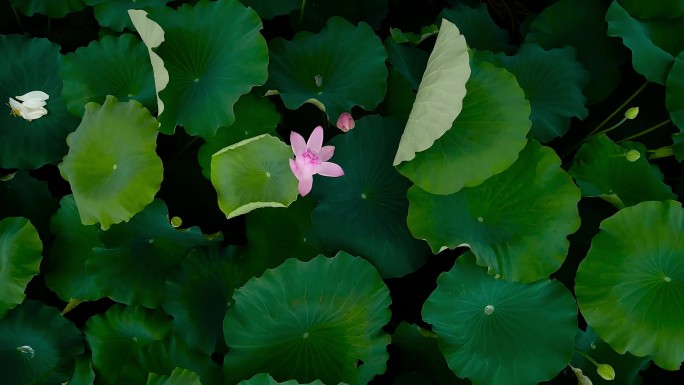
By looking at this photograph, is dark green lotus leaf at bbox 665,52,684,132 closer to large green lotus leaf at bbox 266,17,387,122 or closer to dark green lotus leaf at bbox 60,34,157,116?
large green lotus leaf at bbox 266,17,387,122

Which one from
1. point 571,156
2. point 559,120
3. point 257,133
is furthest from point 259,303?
point 571,156

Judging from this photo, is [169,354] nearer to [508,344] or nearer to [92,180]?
[92,180]

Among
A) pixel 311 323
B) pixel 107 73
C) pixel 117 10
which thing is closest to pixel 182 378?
pixel 311 323

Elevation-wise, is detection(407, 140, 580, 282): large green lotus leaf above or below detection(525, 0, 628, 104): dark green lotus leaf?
below

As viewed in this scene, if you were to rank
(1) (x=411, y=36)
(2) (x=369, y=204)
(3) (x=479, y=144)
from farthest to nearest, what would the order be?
(1) (x=411, y=36) → (2) (x=369, y=204) → (3) (x=479, y=144)

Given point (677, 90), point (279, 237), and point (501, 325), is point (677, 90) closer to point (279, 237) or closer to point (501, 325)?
point (501, 325)

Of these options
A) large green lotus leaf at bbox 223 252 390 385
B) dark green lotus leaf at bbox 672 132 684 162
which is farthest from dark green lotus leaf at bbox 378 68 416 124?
dark green lotus leaf at bbox 672 132 684 162

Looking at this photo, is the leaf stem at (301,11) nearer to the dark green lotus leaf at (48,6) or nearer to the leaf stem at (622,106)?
the dark green lotus leaf at (48,6)
